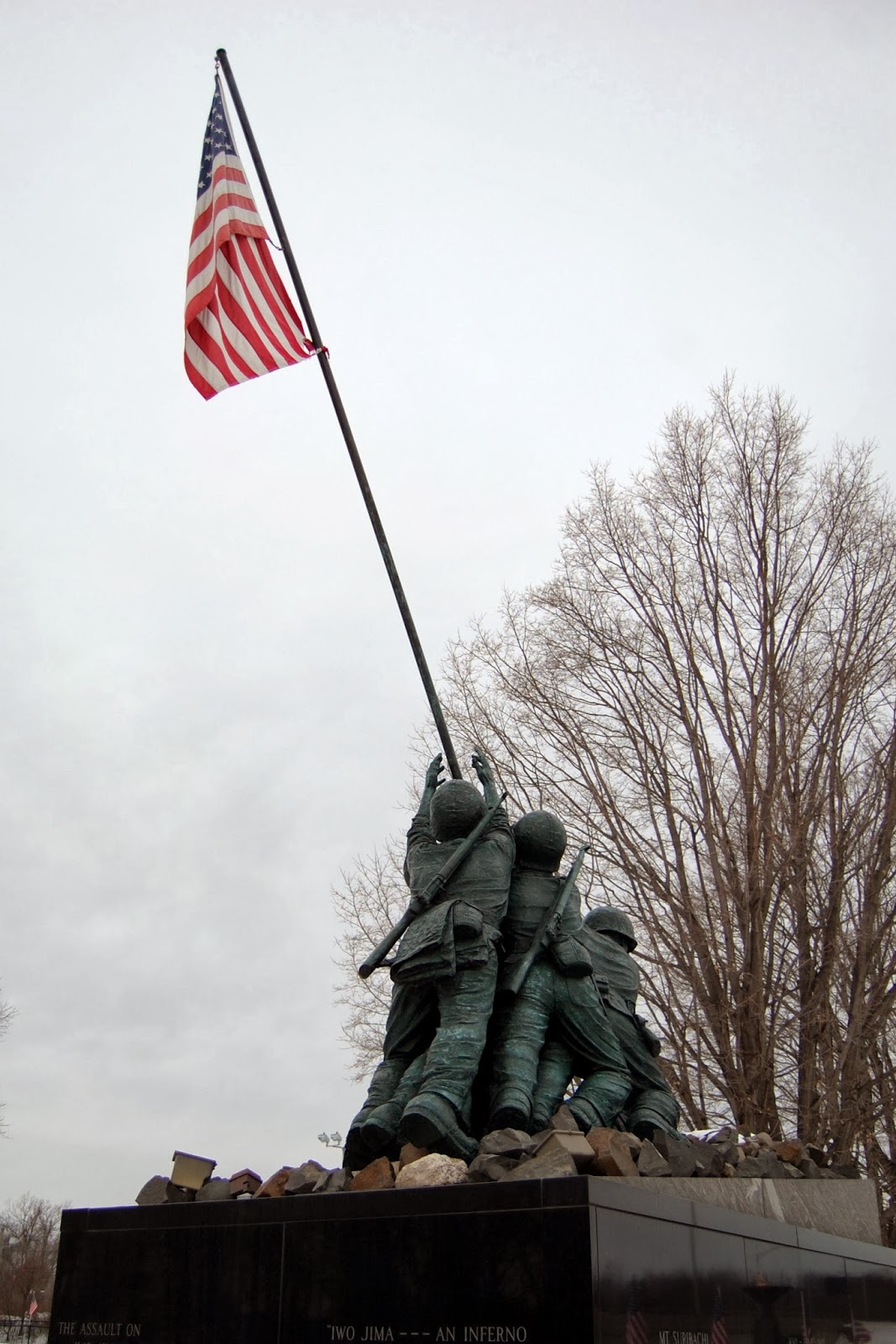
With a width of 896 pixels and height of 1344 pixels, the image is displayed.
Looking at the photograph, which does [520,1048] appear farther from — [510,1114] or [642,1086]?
[642,1086]

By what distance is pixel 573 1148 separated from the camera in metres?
5.09

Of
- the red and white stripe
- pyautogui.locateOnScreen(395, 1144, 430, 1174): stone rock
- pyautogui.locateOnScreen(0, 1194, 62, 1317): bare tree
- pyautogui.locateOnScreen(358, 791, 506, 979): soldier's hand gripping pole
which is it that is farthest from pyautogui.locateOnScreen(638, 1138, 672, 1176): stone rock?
pyautogui.locateOnScreen(0, 1194, 62, 1317): bare tree

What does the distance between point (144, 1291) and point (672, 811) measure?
11599 mm

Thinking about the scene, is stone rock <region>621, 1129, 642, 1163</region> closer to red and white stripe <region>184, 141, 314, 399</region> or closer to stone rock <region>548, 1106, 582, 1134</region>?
stone rock <region>548, 1106, 582, 1134</region>

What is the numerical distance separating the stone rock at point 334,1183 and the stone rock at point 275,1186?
21 cm

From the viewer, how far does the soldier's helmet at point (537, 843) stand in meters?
7.30

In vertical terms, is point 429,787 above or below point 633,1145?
above

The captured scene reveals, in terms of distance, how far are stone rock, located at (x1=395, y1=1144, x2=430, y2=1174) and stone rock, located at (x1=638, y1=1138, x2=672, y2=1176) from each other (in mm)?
969

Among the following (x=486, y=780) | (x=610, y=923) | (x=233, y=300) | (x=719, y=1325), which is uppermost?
(x=233, y=300)

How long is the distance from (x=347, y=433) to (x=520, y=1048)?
4418 mm

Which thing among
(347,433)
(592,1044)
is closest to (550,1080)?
(592,1044)

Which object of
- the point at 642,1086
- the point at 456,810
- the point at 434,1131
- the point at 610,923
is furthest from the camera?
the point at 610,923

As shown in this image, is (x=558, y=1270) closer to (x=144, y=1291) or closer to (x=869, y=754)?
(x=144, y=1291)

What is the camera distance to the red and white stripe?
884 cm
